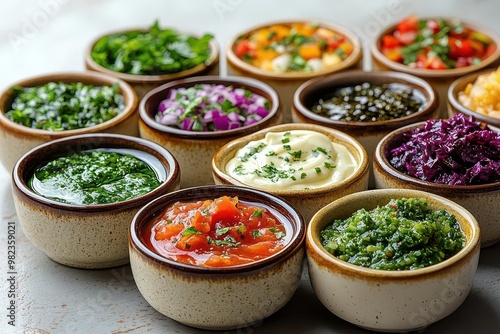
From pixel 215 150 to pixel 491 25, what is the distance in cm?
381

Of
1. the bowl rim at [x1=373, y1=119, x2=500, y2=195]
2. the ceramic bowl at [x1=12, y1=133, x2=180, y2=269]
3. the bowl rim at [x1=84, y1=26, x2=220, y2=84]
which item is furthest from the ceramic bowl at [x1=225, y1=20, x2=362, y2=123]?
the ceramic bowl at [x1=12, y1=133, x2=180, y2=269]

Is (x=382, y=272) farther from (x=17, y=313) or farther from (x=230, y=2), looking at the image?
(x=230, y=2)

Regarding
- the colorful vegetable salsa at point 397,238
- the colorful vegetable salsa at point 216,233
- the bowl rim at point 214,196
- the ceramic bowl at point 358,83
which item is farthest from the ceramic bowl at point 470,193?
the colorful vegetable salsa at point 216,233

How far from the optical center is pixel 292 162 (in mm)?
4965

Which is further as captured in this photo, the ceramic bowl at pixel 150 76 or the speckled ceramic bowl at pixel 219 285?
the ceramic bowl at pixel 150 76

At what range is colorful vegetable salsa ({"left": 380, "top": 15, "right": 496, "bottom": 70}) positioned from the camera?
6.54 m

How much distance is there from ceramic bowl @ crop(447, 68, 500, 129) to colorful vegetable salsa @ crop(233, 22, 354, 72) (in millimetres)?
1042

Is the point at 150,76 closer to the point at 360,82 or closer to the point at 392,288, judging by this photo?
the point at 360,82

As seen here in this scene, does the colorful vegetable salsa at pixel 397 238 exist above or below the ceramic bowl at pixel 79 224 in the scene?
above

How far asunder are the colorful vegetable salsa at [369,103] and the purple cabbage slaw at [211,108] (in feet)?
1.44

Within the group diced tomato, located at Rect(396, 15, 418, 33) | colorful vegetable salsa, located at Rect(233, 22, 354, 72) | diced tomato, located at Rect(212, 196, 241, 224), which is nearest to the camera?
diced tomato, located at Rect(212, 196, 241, 224)

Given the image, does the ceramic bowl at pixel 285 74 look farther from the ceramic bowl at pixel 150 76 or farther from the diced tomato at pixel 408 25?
the diced tomato at pixel 408 25

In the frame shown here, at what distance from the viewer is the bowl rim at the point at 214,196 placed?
3.98 meters

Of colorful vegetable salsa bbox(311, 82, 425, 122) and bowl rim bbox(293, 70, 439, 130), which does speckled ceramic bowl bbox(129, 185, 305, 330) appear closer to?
bowl rim bbox(293, 70, 439, 130)
